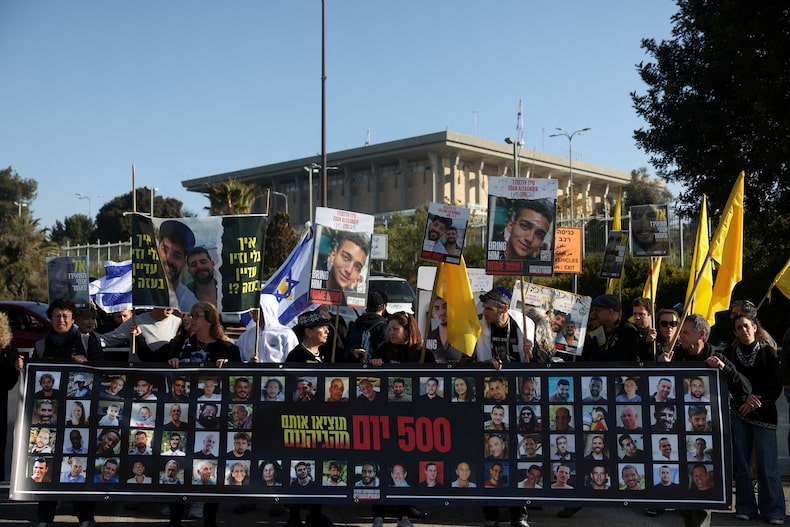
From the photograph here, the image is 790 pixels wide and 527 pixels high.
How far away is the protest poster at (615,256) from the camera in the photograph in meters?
11.7

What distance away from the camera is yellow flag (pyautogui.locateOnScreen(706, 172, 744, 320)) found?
7914 mm

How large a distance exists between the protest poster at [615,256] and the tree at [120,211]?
84.1m

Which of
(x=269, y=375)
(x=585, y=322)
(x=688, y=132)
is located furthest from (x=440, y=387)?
(x=688, y=132)

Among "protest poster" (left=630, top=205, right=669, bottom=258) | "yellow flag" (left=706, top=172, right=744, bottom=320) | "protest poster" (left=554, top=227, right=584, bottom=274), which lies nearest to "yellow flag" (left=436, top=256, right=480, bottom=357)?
"yellow flag" (left=706, top=172, right=744, bottom=320)

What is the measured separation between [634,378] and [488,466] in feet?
4.11

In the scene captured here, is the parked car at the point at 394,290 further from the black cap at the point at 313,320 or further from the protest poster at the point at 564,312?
the black cap at the point at 313,320

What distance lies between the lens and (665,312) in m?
7.36

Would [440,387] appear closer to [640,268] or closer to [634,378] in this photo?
[634,378]

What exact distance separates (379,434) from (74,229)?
108 m

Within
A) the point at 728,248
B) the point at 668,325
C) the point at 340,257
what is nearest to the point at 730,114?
the point at 728,248

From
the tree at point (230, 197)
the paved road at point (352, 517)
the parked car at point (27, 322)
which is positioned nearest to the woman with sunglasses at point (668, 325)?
the paved road at point (352, 517)

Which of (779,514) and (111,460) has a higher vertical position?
(111,460)

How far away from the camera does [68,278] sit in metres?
12.2

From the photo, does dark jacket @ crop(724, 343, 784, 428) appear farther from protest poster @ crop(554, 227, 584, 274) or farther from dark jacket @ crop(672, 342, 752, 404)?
protest poster @ crop(554, 227, 584, 274)
